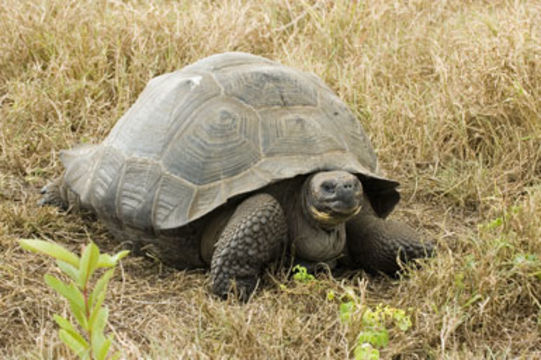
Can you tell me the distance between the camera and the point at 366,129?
15.2 feet

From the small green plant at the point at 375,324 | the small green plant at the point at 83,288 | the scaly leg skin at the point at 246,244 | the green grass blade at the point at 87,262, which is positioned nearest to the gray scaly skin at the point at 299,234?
the scaly leg skin at the point at 246,244

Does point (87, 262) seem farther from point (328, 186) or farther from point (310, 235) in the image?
point (310, 235)

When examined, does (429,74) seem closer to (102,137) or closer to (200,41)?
(200,41)

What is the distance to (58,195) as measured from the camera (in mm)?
4023

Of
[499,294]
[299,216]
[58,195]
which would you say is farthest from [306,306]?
[58,195]

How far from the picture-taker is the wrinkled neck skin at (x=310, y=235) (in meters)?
3.16

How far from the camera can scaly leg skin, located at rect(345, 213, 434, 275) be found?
325 centimetres

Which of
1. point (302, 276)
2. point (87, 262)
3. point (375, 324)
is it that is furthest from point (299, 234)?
point (87, 262)

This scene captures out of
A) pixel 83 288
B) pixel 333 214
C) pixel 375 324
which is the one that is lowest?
pixel 375 324

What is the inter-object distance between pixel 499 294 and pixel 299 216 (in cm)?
87

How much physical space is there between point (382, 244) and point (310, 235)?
1.05 ft

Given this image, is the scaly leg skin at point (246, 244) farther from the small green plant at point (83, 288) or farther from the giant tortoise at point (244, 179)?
the small green plant at point (83, 288)

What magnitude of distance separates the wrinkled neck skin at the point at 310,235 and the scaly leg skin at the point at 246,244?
0.16m

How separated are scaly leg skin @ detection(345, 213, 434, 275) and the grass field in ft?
0.25
